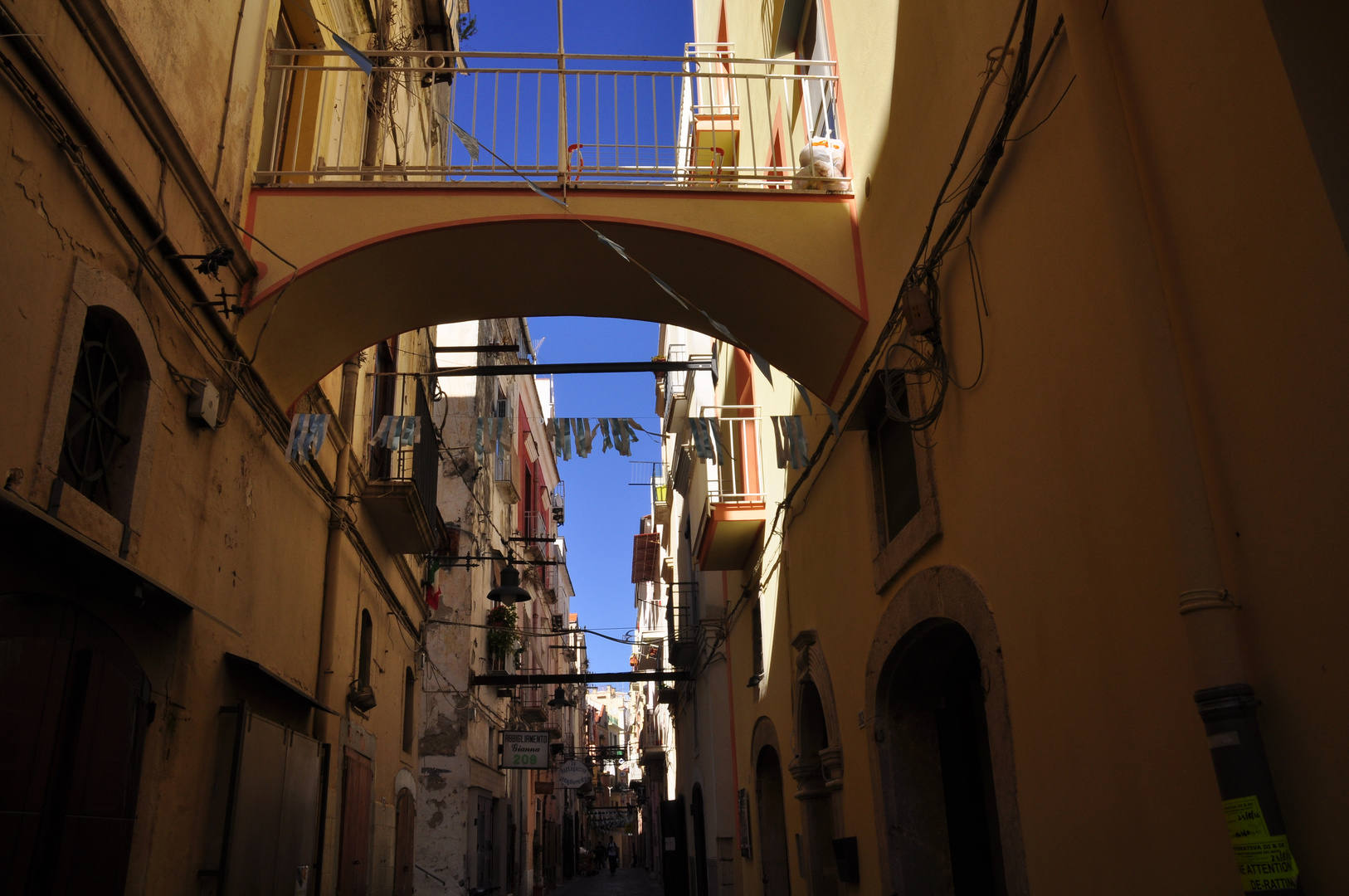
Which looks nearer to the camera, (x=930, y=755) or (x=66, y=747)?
(x=66, y=747)

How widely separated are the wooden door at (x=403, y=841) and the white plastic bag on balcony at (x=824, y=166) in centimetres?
872

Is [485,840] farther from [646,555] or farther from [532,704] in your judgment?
[646,555]

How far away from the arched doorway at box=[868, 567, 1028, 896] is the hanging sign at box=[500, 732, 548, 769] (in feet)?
43.8

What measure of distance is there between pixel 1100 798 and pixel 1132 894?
0.35 metres

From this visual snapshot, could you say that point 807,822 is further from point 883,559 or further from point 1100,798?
point 1100,798

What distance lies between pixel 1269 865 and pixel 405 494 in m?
8.62

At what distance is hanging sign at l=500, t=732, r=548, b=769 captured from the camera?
18.6 m

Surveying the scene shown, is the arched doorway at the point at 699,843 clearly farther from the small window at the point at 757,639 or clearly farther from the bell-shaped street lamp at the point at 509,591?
the small window at the point at 757,639

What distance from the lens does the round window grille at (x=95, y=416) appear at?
4543 millimetres

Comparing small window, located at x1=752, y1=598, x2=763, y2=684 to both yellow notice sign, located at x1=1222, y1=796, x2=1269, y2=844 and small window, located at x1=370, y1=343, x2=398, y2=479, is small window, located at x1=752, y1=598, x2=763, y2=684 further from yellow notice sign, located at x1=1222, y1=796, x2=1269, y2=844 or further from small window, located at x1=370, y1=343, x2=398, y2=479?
yellow notice sign, located at x1=1222, y1=796, x2=1269, y2=844

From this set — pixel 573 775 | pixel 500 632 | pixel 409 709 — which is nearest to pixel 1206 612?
pixel 409 709

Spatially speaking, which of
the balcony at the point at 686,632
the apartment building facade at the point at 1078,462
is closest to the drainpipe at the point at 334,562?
the apartment building facade at the point at 1078,462

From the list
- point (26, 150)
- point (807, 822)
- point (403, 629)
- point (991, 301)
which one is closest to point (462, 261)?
point (26, 150)

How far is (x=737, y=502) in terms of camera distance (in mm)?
11508
